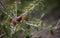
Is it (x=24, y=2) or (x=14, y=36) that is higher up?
(x=24, y=2)

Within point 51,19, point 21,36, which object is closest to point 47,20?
point 51,19

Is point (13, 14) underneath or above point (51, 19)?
underneath

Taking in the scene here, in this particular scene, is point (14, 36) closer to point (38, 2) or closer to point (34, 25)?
point (34, 25)

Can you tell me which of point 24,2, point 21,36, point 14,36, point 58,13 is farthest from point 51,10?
point 14,36

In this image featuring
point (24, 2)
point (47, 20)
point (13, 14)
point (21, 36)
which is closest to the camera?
point (13, 14)

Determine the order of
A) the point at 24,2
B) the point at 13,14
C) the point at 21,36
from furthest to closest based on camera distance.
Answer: the point at 24,2
the point at 21,36
the point at 13,14

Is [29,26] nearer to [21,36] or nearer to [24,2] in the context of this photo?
[21,36]

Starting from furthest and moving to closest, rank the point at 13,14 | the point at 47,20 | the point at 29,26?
the point at 47,20
the point at 13,14
the point at 29,26

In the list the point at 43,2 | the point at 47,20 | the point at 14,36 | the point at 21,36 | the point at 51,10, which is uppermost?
the point at 51,10

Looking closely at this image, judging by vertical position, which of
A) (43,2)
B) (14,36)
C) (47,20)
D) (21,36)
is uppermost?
(47,20)

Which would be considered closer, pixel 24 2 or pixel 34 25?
pixel 34 25
